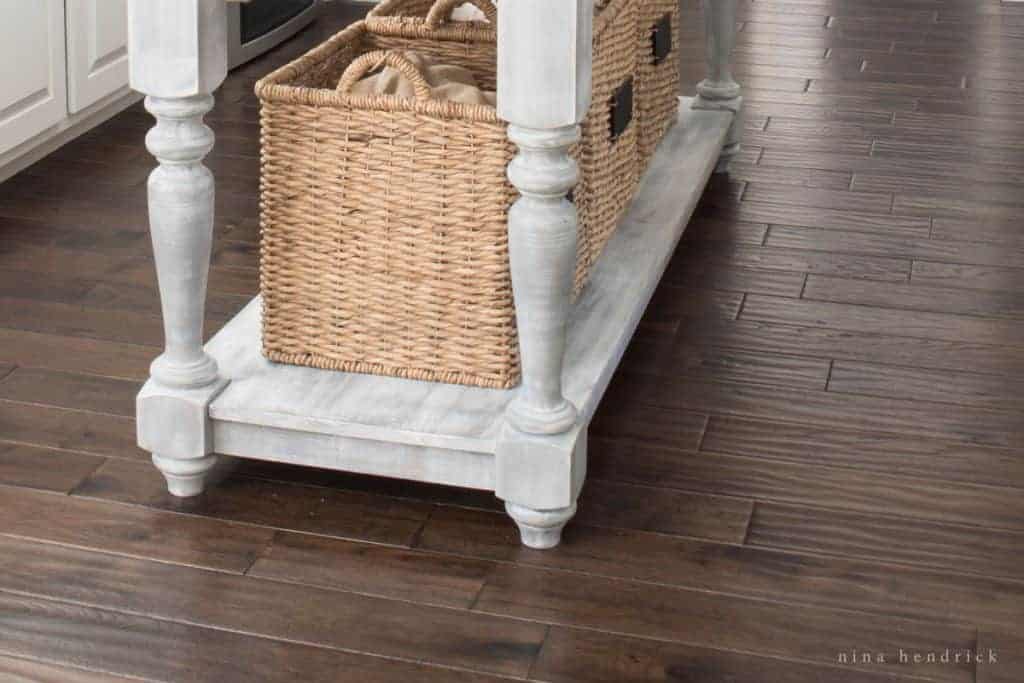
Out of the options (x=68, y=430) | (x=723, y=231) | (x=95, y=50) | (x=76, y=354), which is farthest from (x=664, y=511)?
(x=95, y=50)

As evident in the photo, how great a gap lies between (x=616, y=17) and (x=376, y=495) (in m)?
0.72

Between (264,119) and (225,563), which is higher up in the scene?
(264,119)

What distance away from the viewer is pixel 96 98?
326 centimetres

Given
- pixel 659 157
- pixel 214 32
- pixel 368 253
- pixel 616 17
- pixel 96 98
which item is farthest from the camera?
pixel 96 98

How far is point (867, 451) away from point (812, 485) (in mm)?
126

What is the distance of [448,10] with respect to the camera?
2.25m

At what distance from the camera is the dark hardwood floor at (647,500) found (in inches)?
67.2

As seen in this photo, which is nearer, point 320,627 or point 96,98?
point 320,627

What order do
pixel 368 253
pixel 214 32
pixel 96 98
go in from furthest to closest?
1. pixel 96 98
2. pixel 368 253
3. pixel 214 32

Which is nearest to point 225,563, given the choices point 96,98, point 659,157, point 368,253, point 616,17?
point 368,253

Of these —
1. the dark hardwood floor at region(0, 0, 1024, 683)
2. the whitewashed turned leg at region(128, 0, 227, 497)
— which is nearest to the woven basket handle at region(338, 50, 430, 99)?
the whitewashed turned leg at region(128, 0, 227, 497)

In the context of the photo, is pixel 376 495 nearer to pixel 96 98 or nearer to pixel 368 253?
pixel 368 253

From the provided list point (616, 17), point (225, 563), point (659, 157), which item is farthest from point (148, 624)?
point (659, 157)

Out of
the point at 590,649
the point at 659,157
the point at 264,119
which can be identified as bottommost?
the point at 590,649
